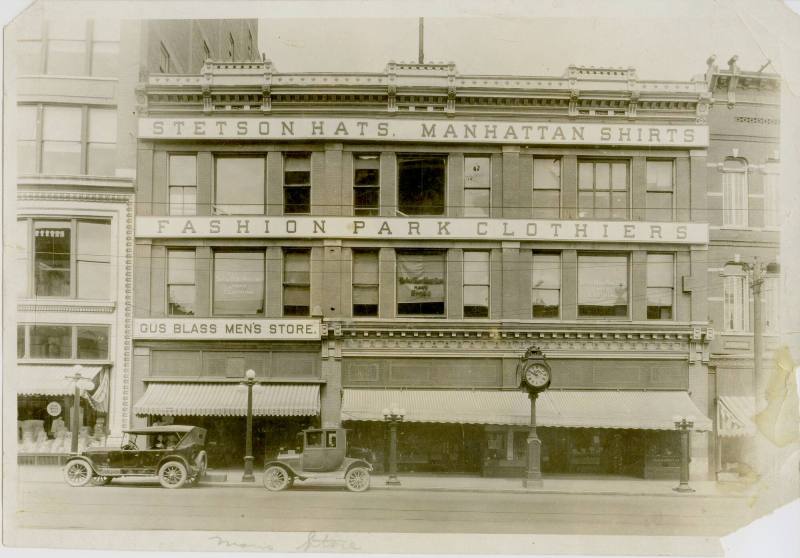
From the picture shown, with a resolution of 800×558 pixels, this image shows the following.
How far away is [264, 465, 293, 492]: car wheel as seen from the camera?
40.9ft

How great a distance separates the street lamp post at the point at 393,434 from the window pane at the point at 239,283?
3.03 metres

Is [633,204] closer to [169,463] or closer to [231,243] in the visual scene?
[231,243]

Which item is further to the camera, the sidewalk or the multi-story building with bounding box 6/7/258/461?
the sidewalk

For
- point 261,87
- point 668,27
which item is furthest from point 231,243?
point 668,27

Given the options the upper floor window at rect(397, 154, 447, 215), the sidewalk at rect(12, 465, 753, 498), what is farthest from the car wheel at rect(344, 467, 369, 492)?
the upper floor window at rect(397, 154, 447, 215)

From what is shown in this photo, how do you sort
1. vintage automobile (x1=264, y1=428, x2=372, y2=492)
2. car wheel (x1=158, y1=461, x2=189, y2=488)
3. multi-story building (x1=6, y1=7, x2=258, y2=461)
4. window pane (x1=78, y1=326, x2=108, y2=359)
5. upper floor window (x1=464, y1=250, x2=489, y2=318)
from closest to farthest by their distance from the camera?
multi-story building (x1=6, y1=7, x2=258, y2=461) → window pane (x1=78, y1=326, x2=108, y2=359) → vintage automobile (x1=264, y1=428, x2=372, y2=492) → car wheel (x1=158, y1=461, x2=189, y2=488) → upper floor window (x1=464, y1=250, x2=489, y2=318)

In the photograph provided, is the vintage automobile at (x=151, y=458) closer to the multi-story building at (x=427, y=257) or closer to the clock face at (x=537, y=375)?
the multi-story building at (x=427, y=257)

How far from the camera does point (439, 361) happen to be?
13.6 metres

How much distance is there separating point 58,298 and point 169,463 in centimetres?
348

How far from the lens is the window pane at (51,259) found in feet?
39.5

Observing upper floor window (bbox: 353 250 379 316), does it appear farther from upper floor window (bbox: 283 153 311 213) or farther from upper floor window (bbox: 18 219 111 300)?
upper floor window (bbox: 18 219 111 300)

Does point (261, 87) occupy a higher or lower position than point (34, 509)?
higher

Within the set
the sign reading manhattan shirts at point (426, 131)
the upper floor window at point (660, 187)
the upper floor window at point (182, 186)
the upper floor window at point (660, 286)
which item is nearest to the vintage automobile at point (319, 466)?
the upper floor window at point (182, 186)

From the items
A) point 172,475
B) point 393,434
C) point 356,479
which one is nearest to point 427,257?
point 393,434
